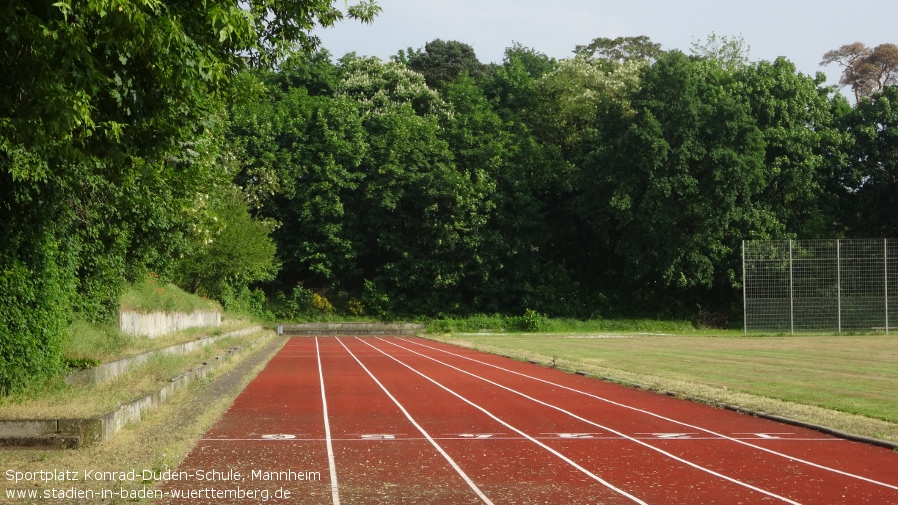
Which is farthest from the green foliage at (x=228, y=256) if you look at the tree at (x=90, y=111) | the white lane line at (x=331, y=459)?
the white lane line at (x=331, y=459)

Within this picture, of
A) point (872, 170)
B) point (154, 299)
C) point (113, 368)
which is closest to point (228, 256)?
point (154, 299)

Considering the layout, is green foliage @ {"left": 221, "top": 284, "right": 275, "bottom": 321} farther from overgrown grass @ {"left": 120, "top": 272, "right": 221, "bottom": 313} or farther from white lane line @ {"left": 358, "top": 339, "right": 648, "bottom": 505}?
white lane line @ {"left": 358, "top": 339, "right": 648, "bottom": 505}

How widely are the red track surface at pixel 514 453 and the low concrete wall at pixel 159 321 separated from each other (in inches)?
264

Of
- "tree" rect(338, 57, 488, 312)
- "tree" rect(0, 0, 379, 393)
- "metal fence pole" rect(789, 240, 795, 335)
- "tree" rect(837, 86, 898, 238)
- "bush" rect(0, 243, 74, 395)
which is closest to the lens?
"tree" rect(0, 0, 379, 393)

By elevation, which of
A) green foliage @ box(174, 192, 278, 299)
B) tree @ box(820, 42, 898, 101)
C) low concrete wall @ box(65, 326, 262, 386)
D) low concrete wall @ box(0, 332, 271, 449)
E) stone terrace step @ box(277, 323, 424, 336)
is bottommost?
stone terrace step @ box(277, 323, 424, 336)

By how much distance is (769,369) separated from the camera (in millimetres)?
21609

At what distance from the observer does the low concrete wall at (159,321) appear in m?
22.7

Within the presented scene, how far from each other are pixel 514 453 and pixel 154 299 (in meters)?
18.6

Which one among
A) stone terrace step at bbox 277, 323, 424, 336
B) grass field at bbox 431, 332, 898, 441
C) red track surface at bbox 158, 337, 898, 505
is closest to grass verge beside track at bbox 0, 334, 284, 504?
red track surface at bbox 158, 337, 898, 505

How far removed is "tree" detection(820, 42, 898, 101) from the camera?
6544cm

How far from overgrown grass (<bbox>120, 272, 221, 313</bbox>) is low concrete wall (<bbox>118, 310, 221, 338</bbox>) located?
16cm

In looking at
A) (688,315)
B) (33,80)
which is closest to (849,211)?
(688,315)

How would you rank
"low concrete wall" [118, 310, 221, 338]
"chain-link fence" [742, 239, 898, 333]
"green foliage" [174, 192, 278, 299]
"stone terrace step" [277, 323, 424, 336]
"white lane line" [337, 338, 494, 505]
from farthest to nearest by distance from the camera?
1. "stone terrace step" [277, 323, 424, 336]
2. "chain-link fence" [742, 239, 898, 333]
3. "green foliage" [174, 192, 278, 299]
4. "low concrete wall" [118, 310, 221, 338]
5. "white lane line" [337, 338, 494, 505]

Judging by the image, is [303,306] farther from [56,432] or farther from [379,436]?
[56,432]
